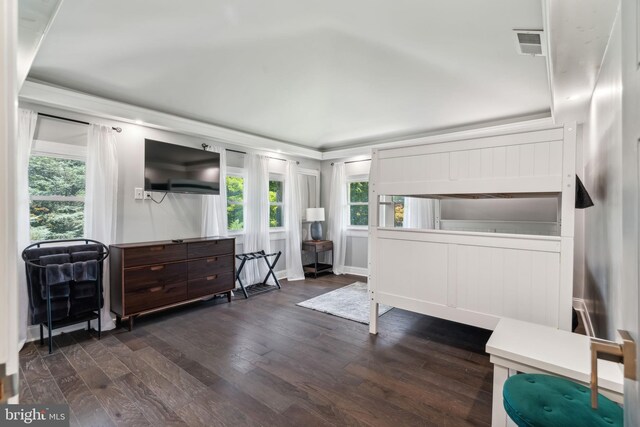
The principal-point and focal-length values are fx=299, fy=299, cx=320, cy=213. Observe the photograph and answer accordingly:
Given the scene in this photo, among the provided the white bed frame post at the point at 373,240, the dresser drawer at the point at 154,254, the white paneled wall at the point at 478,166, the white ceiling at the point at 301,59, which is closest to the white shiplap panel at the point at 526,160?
the white paneled wall at the point at 478,166

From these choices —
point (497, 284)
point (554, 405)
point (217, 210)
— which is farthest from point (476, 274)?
point (217, 210)

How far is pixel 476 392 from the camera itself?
211 centimetres

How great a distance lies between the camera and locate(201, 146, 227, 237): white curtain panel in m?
4.29

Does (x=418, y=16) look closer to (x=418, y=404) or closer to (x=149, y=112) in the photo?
(x=418, y=404)

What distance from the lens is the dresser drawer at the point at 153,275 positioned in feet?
10.5

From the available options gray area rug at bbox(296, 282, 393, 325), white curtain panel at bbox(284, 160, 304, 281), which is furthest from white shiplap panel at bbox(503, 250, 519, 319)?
white curtain panel at bbox(284, 160, 304, 281)

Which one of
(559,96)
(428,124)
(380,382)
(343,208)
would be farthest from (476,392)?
(343,208)

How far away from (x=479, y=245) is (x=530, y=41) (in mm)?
1554

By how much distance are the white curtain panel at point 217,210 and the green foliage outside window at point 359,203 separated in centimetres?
261

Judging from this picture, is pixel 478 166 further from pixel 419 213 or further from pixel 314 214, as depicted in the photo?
pixel 314 214

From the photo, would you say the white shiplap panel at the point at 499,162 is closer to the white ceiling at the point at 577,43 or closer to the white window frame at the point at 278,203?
the white ceiling at the point at 577,43

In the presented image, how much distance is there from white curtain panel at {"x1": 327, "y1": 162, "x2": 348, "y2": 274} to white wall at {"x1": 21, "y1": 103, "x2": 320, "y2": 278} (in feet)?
8.73

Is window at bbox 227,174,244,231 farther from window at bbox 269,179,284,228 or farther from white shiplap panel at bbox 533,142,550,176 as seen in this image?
white shiplap panel at bbox 533,142,550,176

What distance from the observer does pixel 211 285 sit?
156 inches
